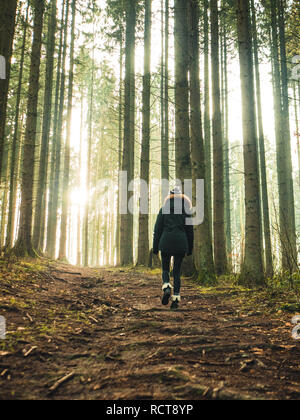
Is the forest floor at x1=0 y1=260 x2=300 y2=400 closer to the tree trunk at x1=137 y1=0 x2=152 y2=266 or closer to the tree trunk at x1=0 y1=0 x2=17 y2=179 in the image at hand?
the tree trunk at x1=0 y1=0 x2=17 y2=179

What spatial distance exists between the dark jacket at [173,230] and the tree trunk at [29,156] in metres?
5.85

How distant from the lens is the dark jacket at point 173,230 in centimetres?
522

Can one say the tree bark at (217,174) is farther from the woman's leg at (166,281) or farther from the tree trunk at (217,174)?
the woman's leg at (166,281)

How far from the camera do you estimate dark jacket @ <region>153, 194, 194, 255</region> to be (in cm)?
522

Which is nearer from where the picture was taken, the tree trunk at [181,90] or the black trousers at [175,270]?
the black trousers at [175,270]

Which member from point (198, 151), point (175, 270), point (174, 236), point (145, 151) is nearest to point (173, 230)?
point (174, 236)

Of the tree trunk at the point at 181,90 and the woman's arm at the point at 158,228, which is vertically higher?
the tree trunk at the point at 181,90

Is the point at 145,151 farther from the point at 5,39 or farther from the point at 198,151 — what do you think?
the point at 5,39

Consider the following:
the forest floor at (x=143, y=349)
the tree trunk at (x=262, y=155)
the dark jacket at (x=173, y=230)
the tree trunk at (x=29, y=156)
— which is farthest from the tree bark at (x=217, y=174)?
the tree trunk at (x=29, y=156)

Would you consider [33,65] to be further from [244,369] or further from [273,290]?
[244,369]

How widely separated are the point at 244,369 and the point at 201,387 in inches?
25.3

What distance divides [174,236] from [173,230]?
0.40ft

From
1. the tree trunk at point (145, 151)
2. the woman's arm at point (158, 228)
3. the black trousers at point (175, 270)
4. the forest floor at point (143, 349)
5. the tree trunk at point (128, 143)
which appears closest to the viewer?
the forest floor at point (143, 349)
